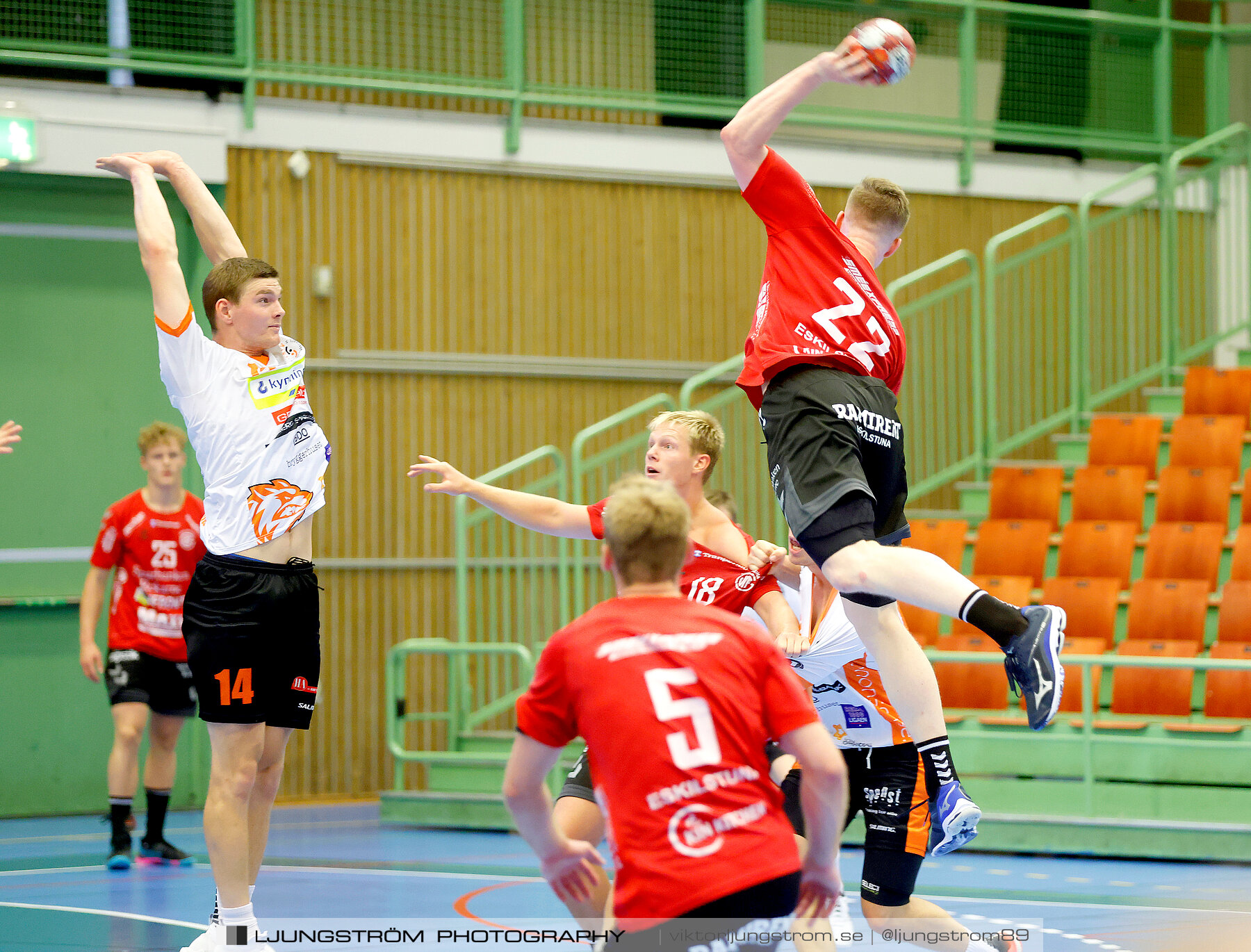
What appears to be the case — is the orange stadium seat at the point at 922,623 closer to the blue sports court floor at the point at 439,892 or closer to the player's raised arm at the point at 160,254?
the blue sports court floor at the point at 439,892

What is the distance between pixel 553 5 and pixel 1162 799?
21.4ft

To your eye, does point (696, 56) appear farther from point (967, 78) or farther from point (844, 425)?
point (844, 425)

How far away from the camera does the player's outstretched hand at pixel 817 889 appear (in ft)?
9.74

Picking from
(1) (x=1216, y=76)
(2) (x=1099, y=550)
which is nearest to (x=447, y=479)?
(2) (x=1099, y=550)

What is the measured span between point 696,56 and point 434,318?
2.68 metres

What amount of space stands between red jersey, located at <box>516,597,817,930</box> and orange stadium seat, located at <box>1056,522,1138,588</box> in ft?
22.9

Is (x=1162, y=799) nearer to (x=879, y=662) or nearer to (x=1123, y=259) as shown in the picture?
(x=879, y=662)

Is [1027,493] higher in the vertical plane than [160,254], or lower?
lower

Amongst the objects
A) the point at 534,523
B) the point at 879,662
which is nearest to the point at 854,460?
the point at 879,662

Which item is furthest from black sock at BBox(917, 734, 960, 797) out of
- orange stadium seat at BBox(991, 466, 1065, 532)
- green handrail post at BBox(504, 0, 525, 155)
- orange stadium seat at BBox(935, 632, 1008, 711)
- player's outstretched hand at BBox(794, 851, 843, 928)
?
green handrail post at BBox(504, 0, 525, 155)

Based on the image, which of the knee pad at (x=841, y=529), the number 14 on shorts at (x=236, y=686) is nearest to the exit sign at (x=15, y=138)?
the number 14 on shorts at (x=236, y=686)

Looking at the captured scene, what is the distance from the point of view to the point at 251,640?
4.55 meters

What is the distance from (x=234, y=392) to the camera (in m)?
4.59

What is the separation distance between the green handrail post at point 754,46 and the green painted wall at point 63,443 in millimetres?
4009
